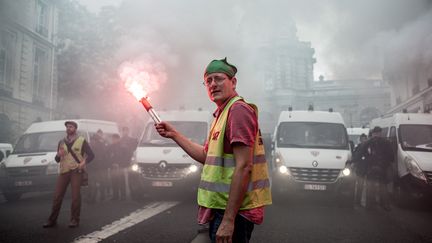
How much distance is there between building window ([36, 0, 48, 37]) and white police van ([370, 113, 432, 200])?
760 inches

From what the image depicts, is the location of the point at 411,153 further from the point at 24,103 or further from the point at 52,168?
the point at 24,103

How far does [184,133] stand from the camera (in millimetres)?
9492

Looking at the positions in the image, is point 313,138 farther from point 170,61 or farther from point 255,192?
point 170,61

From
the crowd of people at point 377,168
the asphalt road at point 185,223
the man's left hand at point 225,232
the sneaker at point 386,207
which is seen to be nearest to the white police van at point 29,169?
the asphalt road at point 185,223

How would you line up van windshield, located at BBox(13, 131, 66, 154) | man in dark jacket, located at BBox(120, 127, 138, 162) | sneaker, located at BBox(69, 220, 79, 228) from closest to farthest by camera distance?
sneaker, located at BBox(69, 220, 79, 228)
van windshield, located at BBox(13, 131, 66, 154)
man in dark jacket, located at BBox(120, 127, 138, 162)

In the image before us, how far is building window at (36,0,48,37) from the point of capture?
20.5m

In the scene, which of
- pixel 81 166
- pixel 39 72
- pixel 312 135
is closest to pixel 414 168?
pixel 312 135

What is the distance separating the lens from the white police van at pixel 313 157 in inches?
319

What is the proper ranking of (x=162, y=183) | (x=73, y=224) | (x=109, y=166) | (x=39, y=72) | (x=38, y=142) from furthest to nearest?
(x=39, y=72) < (x=38, y=142) < (x=109, y=166) < (x=162, y=183) < (x=73, y=224)

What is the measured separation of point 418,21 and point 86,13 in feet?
50.3

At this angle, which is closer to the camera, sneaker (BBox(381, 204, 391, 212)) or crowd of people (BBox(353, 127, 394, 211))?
sneaker (BBox(381, 204, 391, 212))

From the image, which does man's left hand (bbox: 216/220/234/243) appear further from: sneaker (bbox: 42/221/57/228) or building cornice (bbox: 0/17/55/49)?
building cornice (bbox: 0/17/55/49)

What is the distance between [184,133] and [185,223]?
365 centimetres

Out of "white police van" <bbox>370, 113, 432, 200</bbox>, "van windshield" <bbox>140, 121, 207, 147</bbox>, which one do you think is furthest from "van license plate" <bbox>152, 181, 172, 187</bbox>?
"white police van" <bbox>370, 113, 432, 200</bbox>
